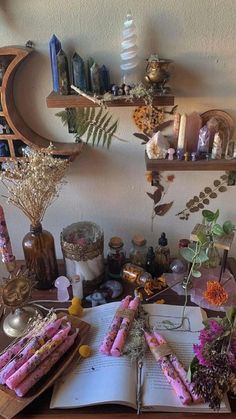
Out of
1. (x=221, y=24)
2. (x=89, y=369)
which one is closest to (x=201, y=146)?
(x=221, y=24)

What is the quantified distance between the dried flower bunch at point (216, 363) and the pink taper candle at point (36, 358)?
36cm

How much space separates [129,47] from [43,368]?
3.01ft

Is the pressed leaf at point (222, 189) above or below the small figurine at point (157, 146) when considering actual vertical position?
below

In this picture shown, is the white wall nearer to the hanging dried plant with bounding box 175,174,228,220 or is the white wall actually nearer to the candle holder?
the hanging dried plant with bounding box 175,174,228,220

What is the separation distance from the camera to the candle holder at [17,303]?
40.6 inches

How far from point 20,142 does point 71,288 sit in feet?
1.76

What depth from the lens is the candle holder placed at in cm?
103

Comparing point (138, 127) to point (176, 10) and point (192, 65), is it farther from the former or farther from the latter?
point (176, 10)

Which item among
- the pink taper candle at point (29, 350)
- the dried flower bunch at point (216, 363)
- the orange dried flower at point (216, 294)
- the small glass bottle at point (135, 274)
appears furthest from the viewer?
the small glass bottle at point (135, 274)

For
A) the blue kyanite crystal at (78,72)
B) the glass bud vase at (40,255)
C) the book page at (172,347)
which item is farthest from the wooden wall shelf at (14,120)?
the book page at (172,347)

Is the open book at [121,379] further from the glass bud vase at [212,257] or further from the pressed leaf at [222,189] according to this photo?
the pressed leaf at [222,189]

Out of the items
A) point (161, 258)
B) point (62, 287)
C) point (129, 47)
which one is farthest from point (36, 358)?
point (129, 47)

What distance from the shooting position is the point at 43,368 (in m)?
0.90

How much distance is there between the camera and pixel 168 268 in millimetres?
1305
